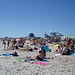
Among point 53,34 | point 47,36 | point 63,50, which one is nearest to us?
point 63,50

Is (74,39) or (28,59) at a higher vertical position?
(74,39)

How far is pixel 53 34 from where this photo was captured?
30.1 metres

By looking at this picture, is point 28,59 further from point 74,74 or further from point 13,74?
point 74,74

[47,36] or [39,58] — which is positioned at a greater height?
[47,36]

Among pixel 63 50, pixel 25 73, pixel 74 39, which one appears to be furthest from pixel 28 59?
pixel 74 39

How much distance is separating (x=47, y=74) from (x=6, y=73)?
1.56m

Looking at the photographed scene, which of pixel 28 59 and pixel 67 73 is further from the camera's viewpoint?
pixel 28 59

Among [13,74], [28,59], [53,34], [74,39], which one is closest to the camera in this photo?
[13,74]

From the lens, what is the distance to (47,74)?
14.3ft

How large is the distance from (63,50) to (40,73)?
5.27 metres

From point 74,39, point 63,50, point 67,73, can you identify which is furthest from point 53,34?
point 67,73

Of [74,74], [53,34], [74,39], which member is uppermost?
[53,34]

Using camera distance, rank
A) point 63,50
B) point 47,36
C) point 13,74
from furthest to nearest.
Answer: point 47,36 < point 63,50 < point 13,74

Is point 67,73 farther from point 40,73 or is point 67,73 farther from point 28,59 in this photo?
point 28,59
